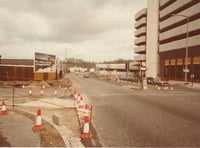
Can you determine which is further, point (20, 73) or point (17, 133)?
point (20, 73)

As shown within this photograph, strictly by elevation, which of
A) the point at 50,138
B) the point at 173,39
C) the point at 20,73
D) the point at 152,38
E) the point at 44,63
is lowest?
the point at 50,138

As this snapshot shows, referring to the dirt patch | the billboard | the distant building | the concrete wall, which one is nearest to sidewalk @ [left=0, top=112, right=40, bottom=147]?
the dirt patch

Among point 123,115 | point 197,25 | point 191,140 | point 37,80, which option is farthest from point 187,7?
point 191,140

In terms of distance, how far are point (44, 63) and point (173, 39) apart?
33.3m

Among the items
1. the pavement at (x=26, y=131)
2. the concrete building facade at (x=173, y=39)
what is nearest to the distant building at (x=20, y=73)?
the concrete building facade at (x=173, y=39)

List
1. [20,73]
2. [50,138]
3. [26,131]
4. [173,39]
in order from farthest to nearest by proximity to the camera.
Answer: [173,39] → [20,73] → [26,131] → [50,138]

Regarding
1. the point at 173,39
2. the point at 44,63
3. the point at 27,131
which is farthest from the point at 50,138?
the point at 173,39

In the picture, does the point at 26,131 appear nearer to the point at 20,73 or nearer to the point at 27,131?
the point at 27,131

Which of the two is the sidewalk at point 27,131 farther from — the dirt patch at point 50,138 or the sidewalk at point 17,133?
the dirt patch at point 50,138

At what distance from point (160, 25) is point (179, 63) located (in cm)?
1377

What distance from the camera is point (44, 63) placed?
4050cm

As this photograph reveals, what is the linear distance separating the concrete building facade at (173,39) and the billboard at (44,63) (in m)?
20.5

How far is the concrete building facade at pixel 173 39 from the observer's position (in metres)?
50.5

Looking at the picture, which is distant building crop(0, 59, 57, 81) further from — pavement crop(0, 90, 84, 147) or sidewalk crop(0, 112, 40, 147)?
sidewalk crop(0, 112, 40, 147)
